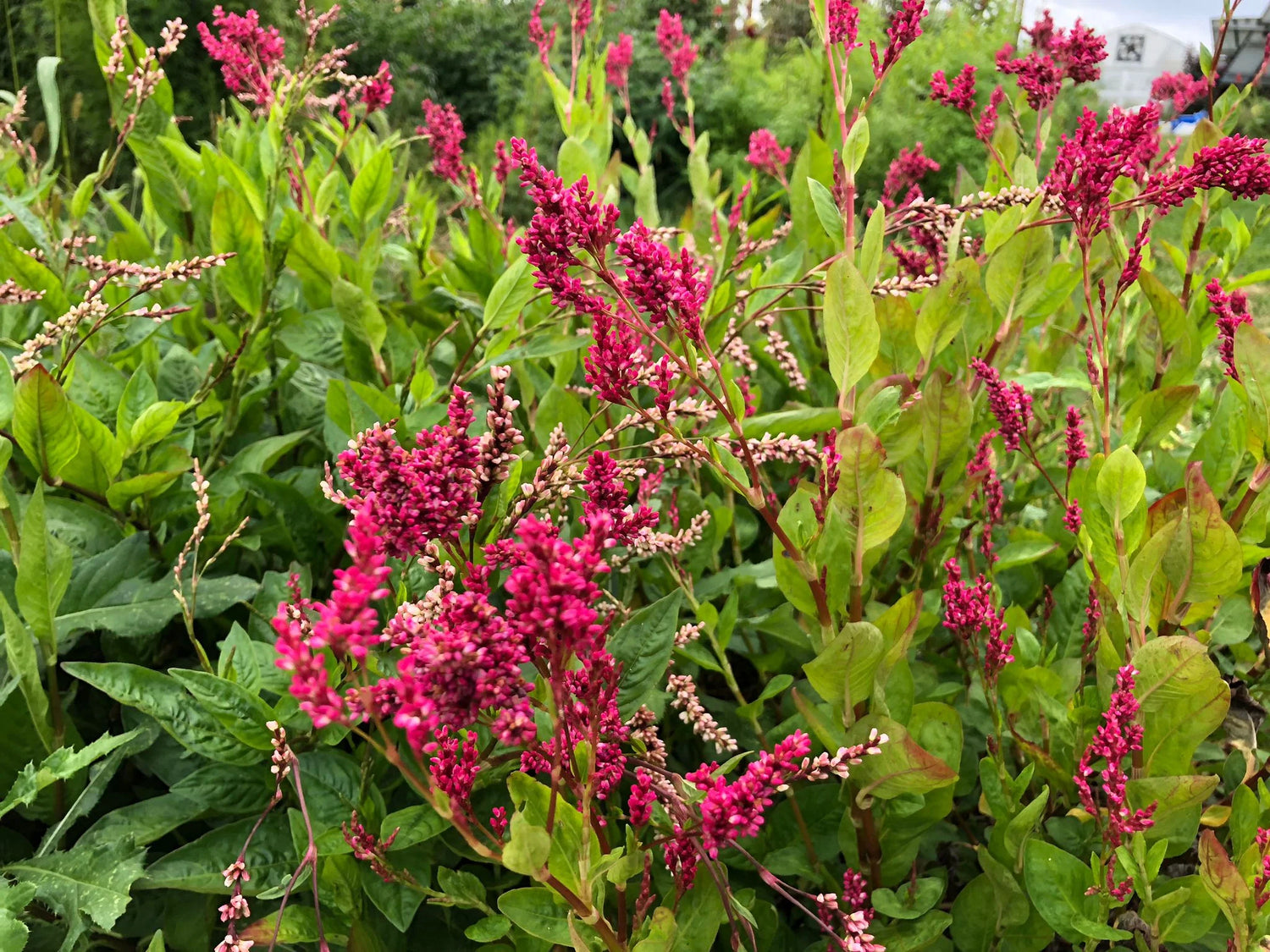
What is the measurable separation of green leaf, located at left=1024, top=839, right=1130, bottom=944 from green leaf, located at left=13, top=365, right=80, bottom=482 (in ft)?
4.18

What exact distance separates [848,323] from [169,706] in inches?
34.9

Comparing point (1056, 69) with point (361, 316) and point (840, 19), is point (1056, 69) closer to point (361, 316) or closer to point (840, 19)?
point (840, 19)

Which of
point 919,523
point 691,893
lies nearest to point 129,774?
point 691,893

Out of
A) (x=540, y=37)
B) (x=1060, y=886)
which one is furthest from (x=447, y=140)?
(x=1060, y=886)

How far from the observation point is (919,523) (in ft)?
4.47

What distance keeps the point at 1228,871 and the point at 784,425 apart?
680mm

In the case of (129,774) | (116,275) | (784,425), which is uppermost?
(116,275)

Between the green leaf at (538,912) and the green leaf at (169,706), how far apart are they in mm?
376

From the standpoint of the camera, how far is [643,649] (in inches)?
41.1

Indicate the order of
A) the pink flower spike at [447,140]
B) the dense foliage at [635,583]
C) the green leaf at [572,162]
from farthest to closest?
the pink flower spike at [447,140], the green leaf at [572,162], the dense foliage at [635,583]

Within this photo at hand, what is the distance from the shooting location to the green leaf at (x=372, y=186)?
173 cm

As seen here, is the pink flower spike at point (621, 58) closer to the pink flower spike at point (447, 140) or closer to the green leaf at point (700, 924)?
the pink flower spike at point (447, 140)

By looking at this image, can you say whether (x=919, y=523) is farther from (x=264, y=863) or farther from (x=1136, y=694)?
(x=264, y=863)

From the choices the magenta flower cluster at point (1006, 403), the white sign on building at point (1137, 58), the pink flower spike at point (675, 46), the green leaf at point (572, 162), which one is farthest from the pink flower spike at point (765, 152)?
the white sign on building at point (1137, 58)
